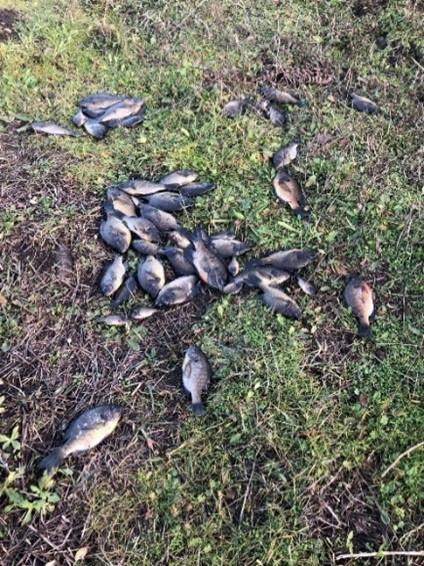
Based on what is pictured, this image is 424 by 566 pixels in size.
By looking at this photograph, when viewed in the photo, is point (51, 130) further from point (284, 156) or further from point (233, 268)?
point (233, 268)

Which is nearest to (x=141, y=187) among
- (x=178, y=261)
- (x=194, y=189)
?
(x=194, y=189)

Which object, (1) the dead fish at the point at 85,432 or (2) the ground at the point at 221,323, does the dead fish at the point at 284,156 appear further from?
(1) the dead fish at the point at 85,432

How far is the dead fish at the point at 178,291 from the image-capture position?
2932 mm

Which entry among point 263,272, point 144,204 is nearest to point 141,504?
point 263,272

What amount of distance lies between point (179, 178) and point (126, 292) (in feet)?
2.69

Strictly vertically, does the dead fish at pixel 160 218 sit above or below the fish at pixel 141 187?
below

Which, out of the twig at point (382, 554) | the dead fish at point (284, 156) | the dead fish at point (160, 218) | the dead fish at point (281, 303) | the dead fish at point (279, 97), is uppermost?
the dead fish at point (279, 97)

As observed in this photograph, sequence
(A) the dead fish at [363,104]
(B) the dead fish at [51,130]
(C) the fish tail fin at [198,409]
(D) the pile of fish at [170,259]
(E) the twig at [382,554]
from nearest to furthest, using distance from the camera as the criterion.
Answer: (E) the twig at [382,554]
(C) the fish tail fin at [198,409]
(D) the pile of fish at [170,259]
(B) the dead fish at [51,130]
(A) the dead fish at [363,104]

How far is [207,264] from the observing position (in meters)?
3.01

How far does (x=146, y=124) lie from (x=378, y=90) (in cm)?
160

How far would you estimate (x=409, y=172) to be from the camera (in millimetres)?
3568

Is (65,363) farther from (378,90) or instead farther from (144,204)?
(378,90)

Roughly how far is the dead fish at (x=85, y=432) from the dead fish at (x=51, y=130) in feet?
6.20

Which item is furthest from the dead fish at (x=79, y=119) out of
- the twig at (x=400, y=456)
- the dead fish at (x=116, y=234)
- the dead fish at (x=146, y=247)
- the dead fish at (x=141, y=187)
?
the twig at (x=400, y=456)
